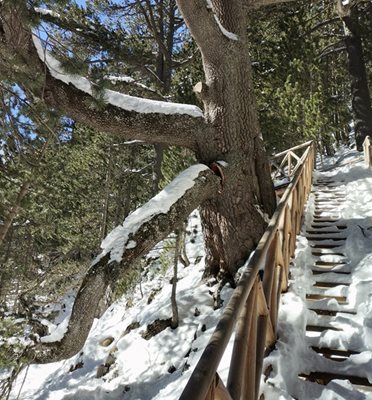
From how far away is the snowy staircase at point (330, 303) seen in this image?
272 centimetres

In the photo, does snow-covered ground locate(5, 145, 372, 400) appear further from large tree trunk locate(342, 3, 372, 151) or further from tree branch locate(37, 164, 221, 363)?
large tree trunk locate(342, 3, 372, 151)

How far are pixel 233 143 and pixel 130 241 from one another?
6.88 ft

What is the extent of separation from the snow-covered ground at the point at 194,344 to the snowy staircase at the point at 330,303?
0.15ft

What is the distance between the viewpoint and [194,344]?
197 inches

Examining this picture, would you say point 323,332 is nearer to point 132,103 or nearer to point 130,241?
point 130,241

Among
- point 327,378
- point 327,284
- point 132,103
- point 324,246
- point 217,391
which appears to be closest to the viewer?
point 217,391

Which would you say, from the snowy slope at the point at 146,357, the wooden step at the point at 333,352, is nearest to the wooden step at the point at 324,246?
the snowy slope at the point at 146,357

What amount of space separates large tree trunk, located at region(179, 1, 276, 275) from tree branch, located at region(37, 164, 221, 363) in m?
0.39

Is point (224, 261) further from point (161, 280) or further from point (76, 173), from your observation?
point (76, 173)

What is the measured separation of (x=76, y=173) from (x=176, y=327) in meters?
6.55

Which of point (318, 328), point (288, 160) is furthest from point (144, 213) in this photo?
point (288, 160)

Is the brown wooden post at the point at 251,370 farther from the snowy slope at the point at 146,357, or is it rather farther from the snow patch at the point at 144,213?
the snowy slope at the point at 146,357

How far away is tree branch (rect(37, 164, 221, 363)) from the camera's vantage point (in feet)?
11.1

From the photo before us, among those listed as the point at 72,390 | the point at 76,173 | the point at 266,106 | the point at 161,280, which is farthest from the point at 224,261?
the point at 76,173
